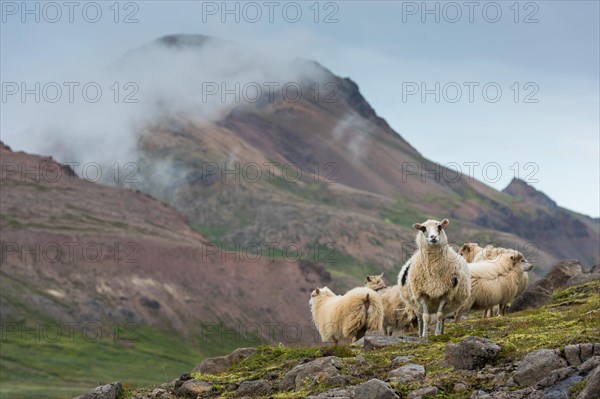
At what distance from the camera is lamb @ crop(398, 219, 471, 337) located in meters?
24.1

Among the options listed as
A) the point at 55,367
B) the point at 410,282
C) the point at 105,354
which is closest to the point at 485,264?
the point at 410,282

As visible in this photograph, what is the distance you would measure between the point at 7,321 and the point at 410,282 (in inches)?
6285

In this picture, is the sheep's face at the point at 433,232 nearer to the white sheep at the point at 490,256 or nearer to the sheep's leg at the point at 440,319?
the sheep's leg at the point at 440,319

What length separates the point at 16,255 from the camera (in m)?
196

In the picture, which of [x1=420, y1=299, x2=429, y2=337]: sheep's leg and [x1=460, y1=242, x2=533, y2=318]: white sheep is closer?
[x1=420, y1=299, x2=429, y2=337]: sheep's leg

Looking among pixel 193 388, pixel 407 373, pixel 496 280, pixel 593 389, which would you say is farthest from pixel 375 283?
pixel 593 389

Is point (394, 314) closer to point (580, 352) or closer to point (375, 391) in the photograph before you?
point (580, 352)

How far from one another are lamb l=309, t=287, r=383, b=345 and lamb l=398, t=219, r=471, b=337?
14.6ft

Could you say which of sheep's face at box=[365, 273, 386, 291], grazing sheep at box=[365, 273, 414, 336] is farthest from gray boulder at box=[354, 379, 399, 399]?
sheep's face at box=[365, 273, 386, 291]

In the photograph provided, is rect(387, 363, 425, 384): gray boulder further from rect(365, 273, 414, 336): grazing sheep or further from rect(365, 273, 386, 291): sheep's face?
rect(365, 273, 386, 291): sheep's face

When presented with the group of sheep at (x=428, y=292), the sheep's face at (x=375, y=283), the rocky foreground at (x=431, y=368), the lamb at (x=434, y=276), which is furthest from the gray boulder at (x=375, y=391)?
the sheep's face at (x=375, y=283)

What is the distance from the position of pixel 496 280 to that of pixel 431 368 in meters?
13.2

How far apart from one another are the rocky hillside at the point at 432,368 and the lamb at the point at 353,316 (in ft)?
18.7

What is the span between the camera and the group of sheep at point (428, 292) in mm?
24281
